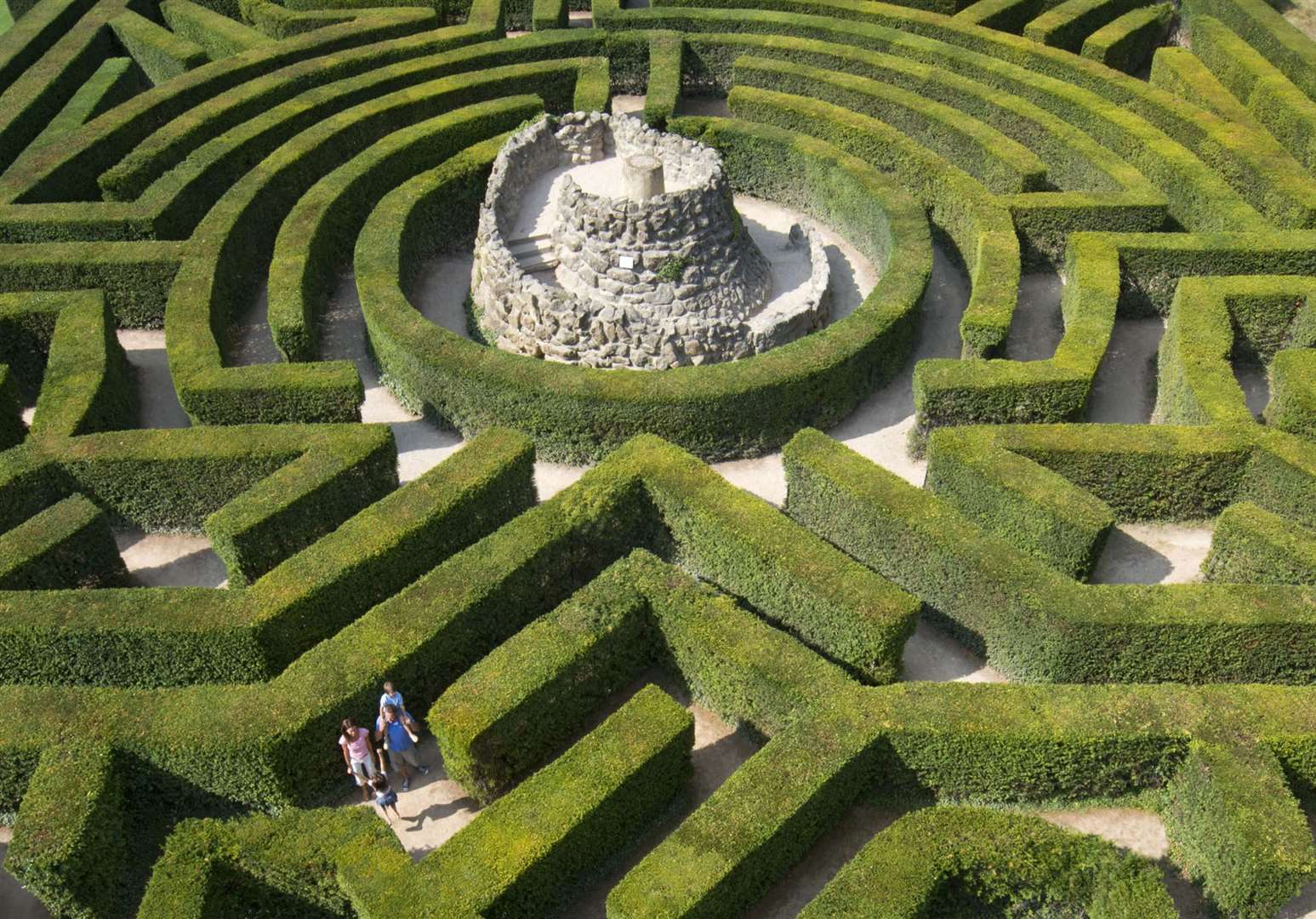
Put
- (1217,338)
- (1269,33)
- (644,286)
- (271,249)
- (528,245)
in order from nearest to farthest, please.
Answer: (1217,338) < (644,286) < (528,245) < (271,249) < (1269,33)

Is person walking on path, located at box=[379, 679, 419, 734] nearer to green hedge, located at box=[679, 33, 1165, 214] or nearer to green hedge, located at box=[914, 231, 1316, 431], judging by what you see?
green hedge, located at box=[914, 231, 1316, 431]

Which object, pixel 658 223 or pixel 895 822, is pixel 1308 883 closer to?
pixel 895 822

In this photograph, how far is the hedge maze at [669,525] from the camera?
15.3 metres

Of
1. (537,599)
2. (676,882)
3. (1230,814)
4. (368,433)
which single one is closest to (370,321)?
(368,433)

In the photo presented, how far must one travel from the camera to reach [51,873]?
15.0 metres

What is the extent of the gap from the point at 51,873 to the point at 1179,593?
18.1 metres

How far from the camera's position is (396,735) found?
16.9 m

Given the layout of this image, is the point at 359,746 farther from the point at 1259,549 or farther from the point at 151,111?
the point at 151,111

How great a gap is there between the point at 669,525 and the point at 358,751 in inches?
281

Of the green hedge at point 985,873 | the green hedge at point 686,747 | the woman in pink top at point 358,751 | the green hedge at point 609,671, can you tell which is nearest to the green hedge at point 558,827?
the green hedge at point 686,747

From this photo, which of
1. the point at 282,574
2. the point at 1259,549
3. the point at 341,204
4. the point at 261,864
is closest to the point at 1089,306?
the point at 1259,549

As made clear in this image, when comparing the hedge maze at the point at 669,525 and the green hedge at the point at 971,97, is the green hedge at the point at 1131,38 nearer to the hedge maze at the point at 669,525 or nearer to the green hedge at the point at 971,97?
the hedge maze at the point at 669,525

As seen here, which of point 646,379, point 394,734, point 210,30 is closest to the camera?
point 394,734

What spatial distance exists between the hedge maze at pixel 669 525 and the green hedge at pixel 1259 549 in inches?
3.3
